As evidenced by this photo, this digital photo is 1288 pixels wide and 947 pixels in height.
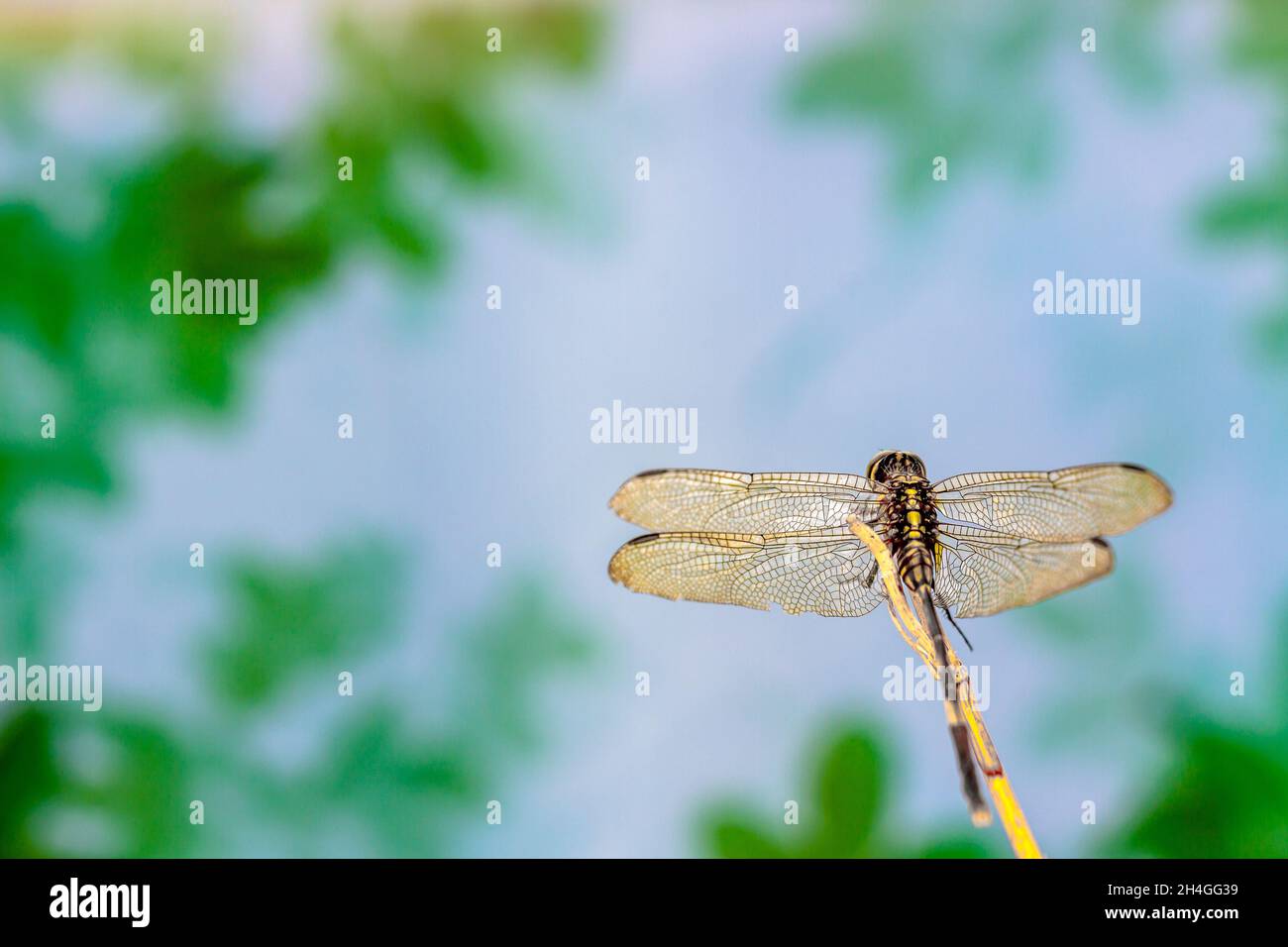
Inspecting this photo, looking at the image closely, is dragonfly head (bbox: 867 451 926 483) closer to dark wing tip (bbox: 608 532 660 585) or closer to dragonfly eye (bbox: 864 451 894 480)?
dragonfly eye (bbox: 864 451 894 480)

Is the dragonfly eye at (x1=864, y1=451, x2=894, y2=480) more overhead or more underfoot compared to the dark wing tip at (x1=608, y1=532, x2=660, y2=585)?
more overhead

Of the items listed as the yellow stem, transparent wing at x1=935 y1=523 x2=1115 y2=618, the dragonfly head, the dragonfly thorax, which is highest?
the dragonfly head

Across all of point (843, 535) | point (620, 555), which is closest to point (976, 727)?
point (843, 535)

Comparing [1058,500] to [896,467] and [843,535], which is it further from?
[843,535]

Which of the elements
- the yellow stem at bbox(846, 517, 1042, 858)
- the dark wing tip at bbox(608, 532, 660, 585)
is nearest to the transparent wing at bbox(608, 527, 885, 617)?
the dark wing tip at bbox(608, 532, 660, 585)

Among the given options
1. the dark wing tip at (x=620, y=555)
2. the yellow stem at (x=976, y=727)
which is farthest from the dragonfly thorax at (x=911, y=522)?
the dark wing tip at (x=620, y=555)

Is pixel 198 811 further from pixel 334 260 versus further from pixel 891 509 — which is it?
pixel 891 509
